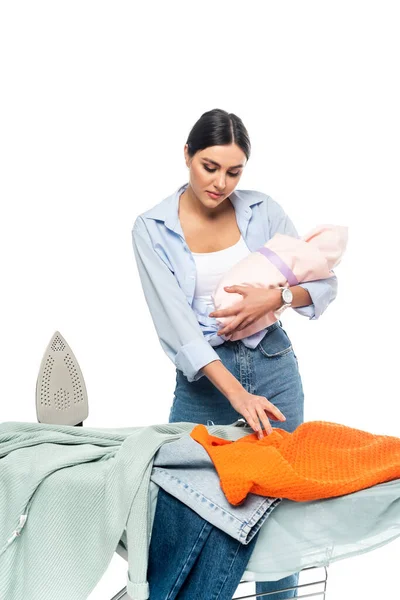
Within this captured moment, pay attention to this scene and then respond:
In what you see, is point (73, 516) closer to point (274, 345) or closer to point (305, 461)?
point (305, 461)

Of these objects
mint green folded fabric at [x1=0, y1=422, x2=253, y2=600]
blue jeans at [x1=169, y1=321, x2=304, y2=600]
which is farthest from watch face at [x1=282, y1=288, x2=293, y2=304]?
mint green folded fabric at [x1=0, y1=422, x2=253, y2=600]

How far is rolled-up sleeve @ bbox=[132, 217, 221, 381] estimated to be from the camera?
213 cm

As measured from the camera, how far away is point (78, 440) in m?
2.03

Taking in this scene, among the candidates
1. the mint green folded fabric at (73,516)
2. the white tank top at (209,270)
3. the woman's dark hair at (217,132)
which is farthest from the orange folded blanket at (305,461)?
the woman's dark hair at (217,132)

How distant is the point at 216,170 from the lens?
2.21m

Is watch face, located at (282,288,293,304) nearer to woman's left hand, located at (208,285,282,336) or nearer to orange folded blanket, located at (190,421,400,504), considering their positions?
woman's left hand, located at (208,285,282,336)

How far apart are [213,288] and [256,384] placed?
28 centimetres

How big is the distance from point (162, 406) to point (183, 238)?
108 cm

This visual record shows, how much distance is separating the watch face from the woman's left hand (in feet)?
0.04

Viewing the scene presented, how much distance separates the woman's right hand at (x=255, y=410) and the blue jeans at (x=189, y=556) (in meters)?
0.28

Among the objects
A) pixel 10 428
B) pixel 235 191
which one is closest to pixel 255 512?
pixel 10 428

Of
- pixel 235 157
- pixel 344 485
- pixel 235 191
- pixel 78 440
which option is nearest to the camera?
pixel 344 485

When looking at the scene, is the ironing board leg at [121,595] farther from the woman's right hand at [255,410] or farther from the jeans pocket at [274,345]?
the jeans pocket at [274,345]

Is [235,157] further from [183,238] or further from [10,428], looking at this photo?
[10,428]
